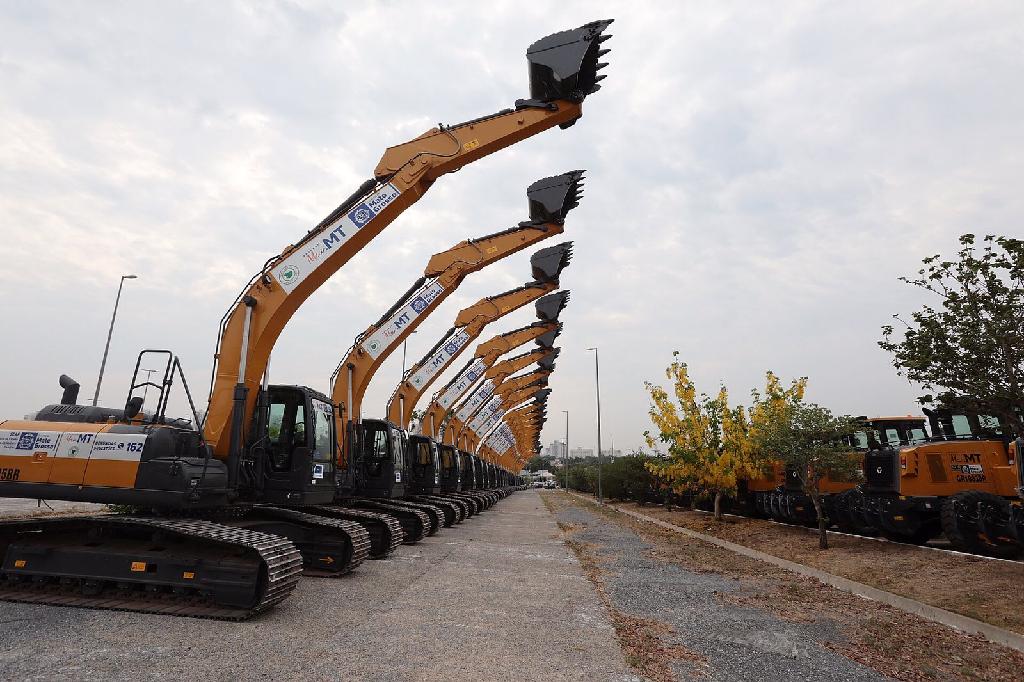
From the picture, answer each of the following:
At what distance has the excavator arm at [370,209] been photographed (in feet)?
29.8

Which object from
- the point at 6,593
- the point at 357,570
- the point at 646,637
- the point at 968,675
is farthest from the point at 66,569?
the point at 968,675

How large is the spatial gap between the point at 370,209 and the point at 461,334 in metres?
13.4

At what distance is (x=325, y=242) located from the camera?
996 cm

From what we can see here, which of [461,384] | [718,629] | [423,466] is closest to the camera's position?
[718,629]

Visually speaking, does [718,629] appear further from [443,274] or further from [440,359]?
[440,359]

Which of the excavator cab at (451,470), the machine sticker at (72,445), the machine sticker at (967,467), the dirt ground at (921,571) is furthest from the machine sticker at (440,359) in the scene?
the machine sticker at (967,467)

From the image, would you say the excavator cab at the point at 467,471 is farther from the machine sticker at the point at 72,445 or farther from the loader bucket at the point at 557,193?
the machine sticker at the point at 72,445

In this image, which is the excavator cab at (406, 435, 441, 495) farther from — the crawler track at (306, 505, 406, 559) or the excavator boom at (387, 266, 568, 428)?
the crawler track at (306, 505, 406, 559)

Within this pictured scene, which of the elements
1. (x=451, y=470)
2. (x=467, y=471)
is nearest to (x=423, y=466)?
(x=451, y=470)

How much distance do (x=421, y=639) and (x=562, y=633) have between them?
58.6 inches

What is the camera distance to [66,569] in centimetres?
732

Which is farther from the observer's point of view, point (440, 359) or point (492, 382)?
point (492, 382)

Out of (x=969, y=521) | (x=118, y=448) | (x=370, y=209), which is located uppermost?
(x=370, y=209)

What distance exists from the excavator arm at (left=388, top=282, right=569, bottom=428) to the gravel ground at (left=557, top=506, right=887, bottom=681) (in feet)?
34.6
